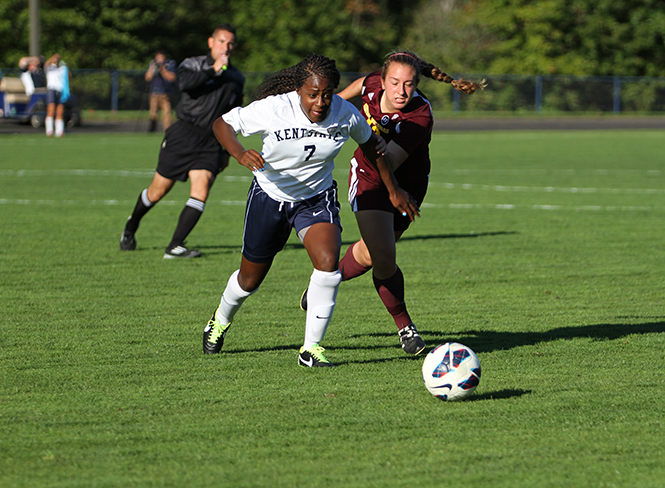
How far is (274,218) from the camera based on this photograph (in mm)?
5391

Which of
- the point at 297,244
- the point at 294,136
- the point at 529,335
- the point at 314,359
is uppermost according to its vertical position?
the point at 294,136

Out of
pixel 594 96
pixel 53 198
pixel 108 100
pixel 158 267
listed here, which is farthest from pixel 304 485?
pixel 594 96

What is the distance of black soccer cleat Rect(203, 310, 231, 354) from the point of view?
226 inches

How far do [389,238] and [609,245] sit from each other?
5.22 m

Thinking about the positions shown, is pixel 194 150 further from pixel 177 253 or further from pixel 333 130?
pixel 333 130

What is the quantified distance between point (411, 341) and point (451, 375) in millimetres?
1098

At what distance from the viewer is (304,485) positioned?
3.64 meters

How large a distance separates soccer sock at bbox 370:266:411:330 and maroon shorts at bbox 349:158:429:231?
1.45 feet

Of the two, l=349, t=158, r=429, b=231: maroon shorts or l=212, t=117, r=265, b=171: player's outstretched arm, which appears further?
l=349, t=158, r=429, b=231: maroon shorts

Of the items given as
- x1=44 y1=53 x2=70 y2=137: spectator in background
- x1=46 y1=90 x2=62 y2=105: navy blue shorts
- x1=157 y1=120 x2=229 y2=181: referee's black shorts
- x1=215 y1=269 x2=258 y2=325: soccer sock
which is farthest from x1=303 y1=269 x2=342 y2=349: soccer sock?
x1=46 y1=90 x2=62 y2=105: navy blue shorts

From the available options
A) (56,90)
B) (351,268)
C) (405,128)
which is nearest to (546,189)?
(351,268)

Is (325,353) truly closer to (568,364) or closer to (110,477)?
(568,364)

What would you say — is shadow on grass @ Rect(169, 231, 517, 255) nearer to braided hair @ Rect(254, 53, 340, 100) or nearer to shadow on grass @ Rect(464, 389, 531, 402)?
braided hair @ Rect(254, 53, 340, 100)

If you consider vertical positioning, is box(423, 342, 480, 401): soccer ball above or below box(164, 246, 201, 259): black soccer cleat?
above
